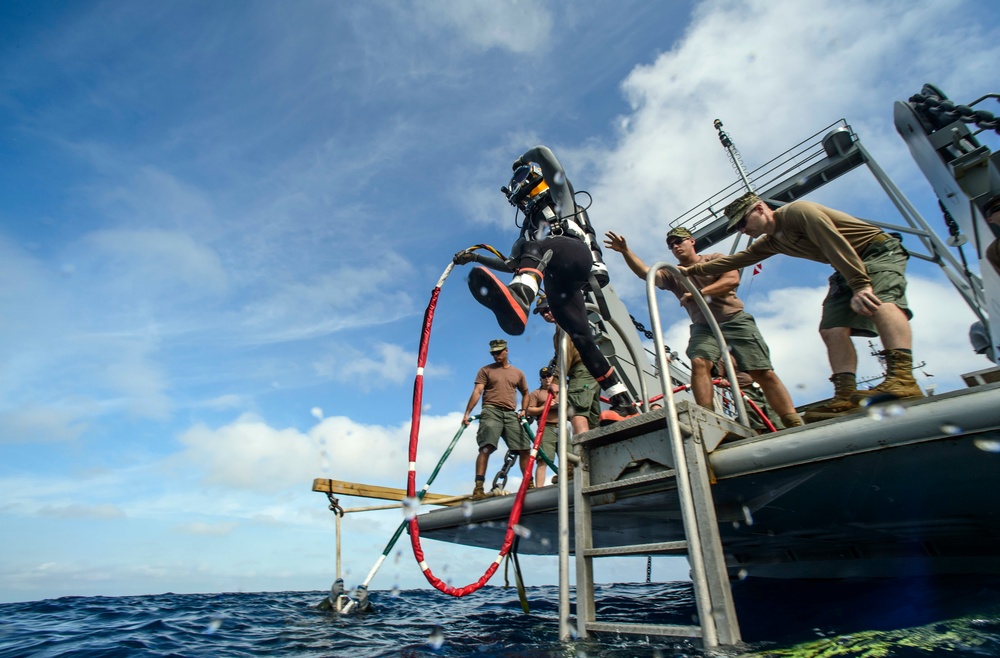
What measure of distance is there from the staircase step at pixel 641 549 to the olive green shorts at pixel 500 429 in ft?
12.2

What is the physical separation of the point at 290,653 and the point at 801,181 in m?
13.4

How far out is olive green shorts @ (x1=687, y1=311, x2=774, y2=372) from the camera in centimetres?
414

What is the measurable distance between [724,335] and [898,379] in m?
1.72

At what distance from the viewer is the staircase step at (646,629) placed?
2182 millimetres

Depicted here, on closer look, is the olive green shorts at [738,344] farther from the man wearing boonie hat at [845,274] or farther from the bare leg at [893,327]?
the bare leg at [893,327]

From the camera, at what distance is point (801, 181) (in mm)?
11758

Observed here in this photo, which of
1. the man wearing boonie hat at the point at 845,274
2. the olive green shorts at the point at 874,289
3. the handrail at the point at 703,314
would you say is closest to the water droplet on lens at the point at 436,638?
the handrail at the point at 703,314

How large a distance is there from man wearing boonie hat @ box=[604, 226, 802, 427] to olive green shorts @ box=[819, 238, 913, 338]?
64 centimetres

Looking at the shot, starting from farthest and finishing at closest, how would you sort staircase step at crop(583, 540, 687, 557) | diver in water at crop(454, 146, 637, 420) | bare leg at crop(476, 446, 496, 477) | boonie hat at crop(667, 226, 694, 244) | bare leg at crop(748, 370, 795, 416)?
1. bare leg at crop(476, 446, 496, 477)
2. boonie hat at crop(667, 226, 694, 244)
3. bare leg at crop(748, 370, 795, 416)
4. diver in water at crop(454, 146, 637, 420)
5. staircase step at crop(583, 540, 687, 557)

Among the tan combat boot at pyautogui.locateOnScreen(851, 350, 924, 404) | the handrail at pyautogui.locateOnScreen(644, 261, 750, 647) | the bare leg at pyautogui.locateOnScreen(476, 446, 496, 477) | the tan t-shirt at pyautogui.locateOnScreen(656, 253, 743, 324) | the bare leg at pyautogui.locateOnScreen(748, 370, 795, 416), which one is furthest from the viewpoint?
the bare leg at pyautogui.locateOnScreen(476, 446, 496, 477)

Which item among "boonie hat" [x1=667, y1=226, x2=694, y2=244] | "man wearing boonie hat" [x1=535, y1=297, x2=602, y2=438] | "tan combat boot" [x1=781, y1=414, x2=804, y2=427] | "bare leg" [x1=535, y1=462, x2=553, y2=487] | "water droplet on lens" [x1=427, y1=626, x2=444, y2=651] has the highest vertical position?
"boonie hat" [x1=667, y1=226, x2=694, y2=244]

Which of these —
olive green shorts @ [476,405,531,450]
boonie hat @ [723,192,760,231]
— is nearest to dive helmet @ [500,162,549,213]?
boonie hat @ [723,192,760,231]

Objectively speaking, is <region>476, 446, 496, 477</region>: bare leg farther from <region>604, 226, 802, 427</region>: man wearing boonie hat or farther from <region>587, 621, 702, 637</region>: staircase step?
<region>587, 621, 702, 637</region>: staircase step

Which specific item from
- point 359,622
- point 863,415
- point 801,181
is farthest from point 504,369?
point 801,181
